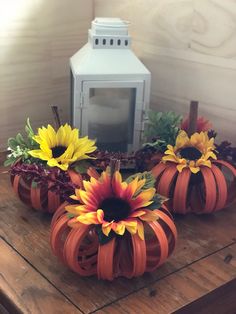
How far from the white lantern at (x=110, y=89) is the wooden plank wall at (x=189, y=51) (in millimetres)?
120

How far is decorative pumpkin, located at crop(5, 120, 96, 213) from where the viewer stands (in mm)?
712

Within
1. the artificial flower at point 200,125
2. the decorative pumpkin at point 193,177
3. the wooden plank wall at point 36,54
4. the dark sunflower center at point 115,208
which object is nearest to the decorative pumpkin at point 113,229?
the dark sunflower center at point 115,208

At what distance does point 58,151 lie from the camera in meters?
0.77

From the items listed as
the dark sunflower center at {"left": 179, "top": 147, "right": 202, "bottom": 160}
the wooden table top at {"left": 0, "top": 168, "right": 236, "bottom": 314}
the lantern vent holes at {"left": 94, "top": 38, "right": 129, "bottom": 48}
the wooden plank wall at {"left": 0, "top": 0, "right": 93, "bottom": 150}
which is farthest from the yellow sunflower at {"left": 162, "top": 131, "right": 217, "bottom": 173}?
the wooden plank wall at {"left": 0, "top": 0, "right": 93, "bottom": 150}

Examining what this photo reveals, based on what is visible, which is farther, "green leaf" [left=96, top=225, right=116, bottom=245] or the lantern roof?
the lantern roof

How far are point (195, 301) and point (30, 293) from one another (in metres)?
0.21

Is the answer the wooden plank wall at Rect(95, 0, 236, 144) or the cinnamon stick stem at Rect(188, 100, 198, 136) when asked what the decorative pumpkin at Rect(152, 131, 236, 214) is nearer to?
the cinnamon stick stem at Rect(188, 100, 198, 136)

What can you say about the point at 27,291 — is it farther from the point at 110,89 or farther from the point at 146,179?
the point at 110,89

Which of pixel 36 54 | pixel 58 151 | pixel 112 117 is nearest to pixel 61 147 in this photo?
pixel 58 151

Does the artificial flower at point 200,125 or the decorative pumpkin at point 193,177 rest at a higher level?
the artificial flower at point 200,125

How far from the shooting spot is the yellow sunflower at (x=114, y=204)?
1.95ft

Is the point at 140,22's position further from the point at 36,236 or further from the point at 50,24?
the point at 36,236

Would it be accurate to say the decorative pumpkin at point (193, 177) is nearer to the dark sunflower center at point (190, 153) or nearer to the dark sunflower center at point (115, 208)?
the dark sunflower center at point (190, 153)

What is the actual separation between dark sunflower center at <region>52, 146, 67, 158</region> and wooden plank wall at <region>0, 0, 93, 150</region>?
0.95 feet
